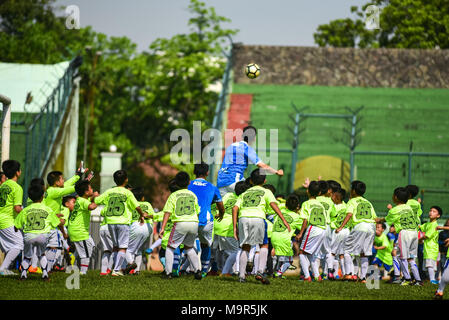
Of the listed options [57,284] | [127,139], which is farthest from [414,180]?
[127,139]

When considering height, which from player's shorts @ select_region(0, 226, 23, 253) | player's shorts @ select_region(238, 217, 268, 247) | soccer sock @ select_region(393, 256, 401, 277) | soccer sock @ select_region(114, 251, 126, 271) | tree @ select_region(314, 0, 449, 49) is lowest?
soccer sock @ select_region(393, 256, 401, 277)

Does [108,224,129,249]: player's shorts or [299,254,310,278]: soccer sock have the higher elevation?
[108,224,129,249]: player's shorts

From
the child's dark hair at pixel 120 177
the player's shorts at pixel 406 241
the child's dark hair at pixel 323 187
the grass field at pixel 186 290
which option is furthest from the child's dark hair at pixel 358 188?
the child's dark hair at pixel 120 177

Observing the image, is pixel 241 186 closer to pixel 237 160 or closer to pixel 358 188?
pixel 237 160

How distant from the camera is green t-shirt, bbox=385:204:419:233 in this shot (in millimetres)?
14211

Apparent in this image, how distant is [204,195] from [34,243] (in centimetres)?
280

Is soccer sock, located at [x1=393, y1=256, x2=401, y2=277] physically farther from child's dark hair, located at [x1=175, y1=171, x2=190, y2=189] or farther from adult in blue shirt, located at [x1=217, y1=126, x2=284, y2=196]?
child's dark hair, located at [x1=175, y1=171, x2=190, y2=189]

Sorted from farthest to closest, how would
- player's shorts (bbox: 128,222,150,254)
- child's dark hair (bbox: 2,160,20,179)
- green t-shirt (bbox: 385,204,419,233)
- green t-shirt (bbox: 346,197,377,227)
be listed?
player's shorts (bbox: 128,222,150,254) < green t-shirt (bbox: 346,197,377,227) < green t-shirt (bbox: 385,204,419,233) < child's dark hair (bbox: 2,160,20,179)

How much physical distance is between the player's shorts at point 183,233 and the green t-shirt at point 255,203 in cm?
77

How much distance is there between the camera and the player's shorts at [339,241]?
49.2 feet

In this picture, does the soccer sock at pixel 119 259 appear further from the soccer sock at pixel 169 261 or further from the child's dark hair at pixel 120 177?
the child's dark hair at pixel 120 177

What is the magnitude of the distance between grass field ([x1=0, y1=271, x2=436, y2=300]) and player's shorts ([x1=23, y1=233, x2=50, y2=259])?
1.35 ft

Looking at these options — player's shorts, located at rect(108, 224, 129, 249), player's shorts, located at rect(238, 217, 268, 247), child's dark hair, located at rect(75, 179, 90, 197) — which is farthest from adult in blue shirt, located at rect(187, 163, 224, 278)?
child's dark hair, located at rect(75, 179, 90, 197)
